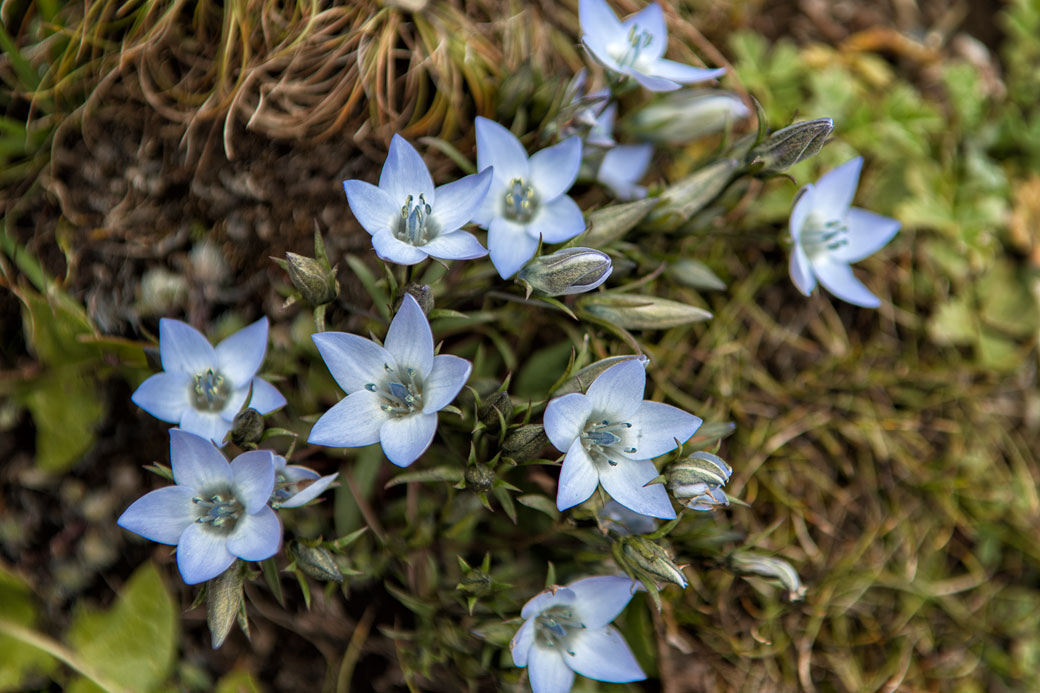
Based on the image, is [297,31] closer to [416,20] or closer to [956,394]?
[416,20]

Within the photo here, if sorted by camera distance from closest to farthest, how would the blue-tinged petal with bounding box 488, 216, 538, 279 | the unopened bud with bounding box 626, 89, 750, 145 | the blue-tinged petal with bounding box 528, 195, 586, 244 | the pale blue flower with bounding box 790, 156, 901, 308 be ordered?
the blue-tinged petal with bounding box 488, 216, 538, 279 → the blue-tinged petal with bounding box 528, 195, 586, 244 → the pale blue flower with bounding box 790, 156, 901, 308 → the unopened bud with bounding box 626, 89, 750, 145

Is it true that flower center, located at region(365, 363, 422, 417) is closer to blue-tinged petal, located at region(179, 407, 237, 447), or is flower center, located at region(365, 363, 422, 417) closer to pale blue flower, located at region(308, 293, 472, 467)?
pale blue flower, located at region(308, 293, 472, 467)

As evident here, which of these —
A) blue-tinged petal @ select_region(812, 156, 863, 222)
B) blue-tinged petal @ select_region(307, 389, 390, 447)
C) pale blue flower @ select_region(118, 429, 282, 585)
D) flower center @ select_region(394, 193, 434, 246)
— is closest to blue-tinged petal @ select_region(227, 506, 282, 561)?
→ pale blue flower @ select_region(118, 429, 282, 585)

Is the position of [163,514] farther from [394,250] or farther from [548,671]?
[548,671]

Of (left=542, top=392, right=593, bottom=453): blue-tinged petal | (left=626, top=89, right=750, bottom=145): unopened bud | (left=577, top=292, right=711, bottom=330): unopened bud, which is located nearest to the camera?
(left=542, top=392, right=593, bottom=453): blue-tinged petal

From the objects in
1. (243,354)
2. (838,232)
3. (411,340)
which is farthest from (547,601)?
(838,232)

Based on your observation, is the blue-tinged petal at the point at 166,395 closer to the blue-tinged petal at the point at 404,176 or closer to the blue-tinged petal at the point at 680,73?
the blue-tinged petal at the point at 404,176

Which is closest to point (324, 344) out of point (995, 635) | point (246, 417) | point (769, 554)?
point (246, 417)
